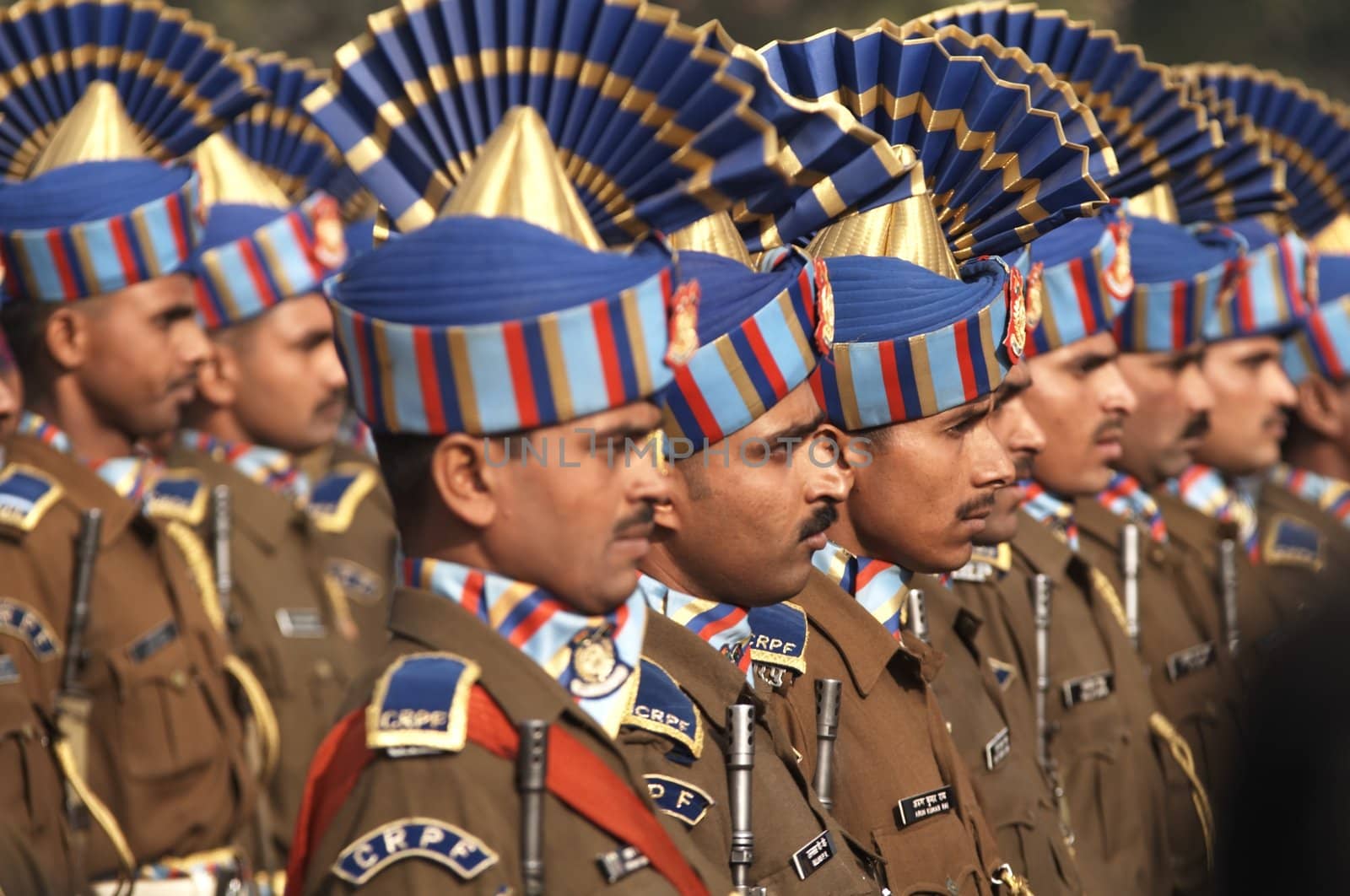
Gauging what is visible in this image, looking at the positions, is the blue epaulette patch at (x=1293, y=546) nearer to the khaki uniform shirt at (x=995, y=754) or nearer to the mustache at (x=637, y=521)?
the khaki uniform shirt at (x=995, y=754)

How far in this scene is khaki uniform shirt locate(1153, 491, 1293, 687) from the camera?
9.42 m

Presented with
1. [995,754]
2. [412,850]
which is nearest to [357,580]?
[995,754]

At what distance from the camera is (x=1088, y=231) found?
7.88m

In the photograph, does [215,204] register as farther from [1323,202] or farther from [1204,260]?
[1323,202]

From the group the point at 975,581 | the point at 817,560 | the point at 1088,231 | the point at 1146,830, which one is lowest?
the point at 1146,830

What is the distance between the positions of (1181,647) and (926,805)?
354 cm

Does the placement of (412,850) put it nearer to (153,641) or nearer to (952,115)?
(952,115)

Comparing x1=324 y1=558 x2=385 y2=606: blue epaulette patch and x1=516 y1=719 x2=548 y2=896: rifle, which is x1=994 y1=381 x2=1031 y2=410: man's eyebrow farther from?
x1=324 y1=558 x2=385 y2=606: blue epaulette patch

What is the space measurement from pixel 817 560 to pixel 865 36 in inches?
54.4

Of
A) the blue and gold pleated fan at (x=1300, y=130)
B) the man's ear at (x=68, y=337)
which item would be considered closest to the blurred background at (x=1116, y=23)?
the blue and gold pleated fan at (x=1300, y=130)

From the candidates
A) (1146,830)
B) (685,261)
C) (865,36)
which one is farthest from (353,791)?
(1146,830)

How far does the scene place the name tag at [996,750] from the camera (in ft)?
21.9

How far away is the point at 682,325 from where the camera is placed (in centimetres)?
444

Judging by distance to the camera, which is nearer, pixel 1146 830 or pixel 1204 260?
pixel 1146 830
